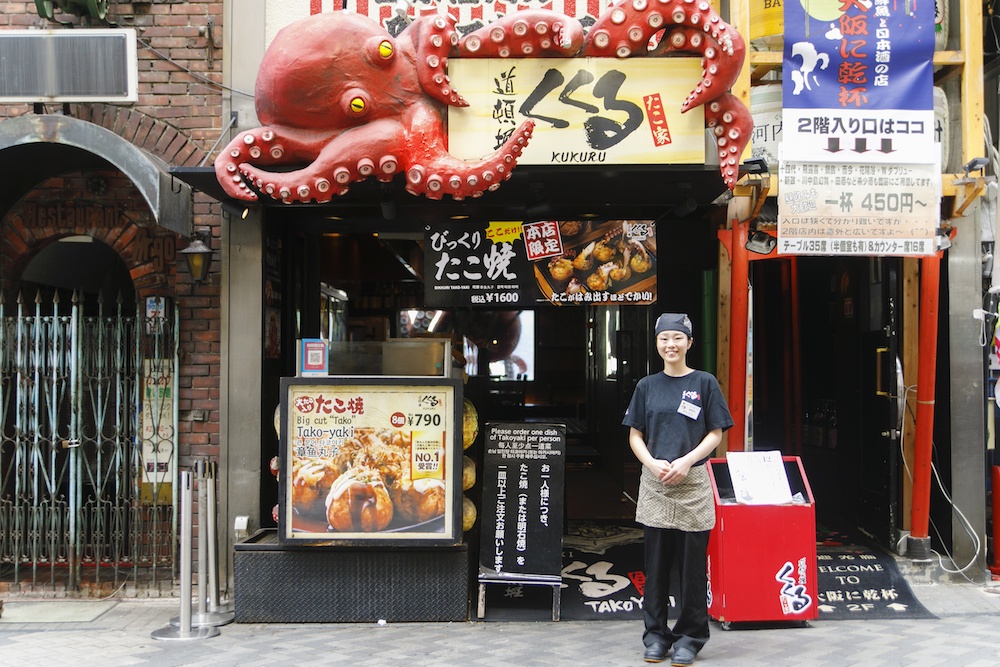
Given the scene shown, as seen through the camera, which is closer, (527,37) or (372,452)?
(527,37)

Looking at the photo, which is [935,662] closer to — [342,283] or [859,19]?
[859,19]

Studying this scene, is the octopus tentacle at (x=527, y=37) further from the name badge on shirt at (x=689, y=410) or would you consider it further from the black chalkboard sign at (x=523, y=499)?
the black chalkboard sign at (x=523, y=499)

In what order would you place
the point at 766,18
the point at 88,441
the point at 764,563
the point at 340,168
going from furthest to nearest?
the point at 88,441 < the point at 766,18 < the point at 340,168 < the point at 764,563

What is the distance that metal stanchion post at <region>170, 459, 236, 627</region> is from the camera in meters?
6.42

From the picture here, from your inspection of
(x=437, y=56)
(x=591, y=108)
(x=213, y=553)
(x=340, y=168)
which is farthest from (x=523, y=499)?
(x=437, y=56)

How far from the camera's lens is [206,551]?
6645 millimetres

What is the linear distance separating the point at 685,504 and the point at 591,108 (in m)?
2.96

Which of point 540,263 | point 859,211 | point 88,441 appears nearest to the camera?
point 859,211

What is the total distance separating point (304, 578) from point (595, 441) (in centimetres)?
734

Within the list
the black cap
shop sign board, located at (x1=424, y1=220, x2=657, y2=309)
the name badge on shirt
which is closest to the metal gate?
shop sign board, located at (x1=424, y1=220, x2=657, y2=309)

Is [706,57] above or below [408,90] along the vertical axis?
Result: above

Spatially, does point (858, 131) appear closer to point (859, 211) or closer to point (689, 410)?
point (859, 211)

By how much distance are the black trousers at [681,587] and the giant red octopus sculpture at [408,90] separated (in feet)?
8.64

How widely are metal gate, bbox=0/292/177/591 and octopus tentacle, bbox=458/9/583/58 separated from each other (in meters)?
3.47
